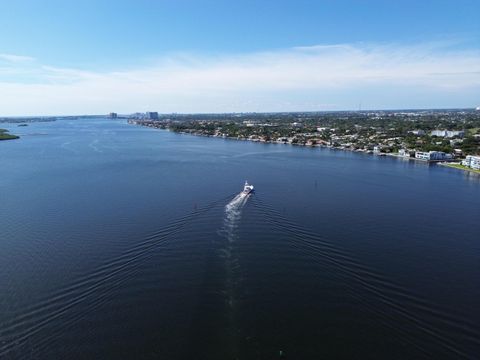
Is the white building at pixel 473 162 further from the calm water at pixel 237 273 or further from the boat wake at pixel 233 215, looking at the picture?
the boat wake at pixel 233 215

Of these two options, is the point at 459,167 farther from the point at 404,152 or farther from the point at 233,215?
the point at 233,215

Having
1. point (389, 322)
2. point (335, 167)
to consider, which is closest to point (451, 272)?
point (389, 322)

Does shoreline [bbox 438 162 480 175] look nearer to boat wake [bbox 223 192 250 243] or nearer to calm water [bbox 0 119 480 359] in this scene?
calm water [bbox 0 119 480 359]

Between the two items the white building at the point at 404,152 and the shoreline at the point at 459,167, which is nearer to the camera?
the shoreline at the point at 459,167

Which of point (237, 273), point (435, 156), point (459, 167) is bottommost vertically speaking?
point (459, 167)

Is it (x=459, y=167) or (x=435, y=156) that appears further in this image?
(x=435, y=156)

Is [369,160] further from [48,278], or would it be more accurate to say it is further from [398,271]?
[48,278]

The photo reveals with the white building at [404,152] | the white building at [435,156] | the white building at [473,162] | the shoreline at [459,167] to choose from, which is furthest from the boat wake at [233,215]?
the white building at [404,152]

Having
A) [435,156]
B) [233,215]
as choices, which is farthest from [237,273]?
[435,156]
